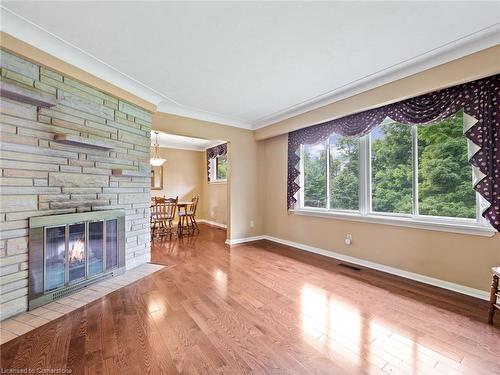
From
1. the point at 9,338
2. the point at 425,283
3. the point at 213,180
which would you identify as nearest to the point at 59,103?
the point at 9,338

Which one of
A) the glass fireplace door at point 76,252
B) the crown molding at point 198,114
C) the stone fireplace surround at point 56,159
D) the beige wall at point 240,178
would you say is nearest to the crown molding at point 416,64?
the crown molding at point 198,114

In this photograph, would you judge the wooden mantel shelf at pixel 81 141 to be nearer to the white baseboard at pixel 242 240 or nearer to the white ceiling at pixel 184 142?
the white baseboard at pixel 242 240

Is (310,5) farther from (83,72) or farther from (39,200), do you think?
(39,200)

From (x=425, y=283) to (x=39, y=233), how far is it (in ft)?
14.1

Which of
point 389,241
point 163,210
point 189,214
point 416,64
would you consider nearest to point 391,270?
point 389,241

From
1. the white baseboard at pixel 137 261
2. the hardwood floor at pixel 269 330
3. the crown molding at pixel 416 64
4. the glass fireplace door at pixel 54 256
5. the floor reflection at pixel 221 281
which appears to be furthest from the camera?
the white baseboard at pixel 137 261

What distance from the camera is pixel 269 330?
194 cm

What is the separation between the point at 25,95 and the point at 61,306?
6.54 feet

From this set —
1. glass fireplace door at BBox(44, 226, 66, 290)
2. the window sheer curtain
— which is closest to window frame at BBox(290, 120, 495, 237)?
the window sheer curtain

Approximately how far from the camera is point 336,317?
7.02ft

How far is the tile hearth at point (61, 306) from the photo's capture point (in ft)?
6.26

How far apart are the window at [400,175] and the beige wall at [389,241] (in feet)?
0.65

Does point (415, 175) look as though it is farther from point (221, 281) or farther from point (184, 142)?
point (184, 142)

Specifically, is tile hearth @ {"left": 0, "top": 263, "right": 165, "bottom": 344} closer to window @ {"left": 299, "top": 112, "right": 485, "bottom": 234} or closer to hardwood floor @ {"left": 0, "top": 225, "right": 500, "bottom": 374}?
hardwood floor @ {"left": 0, "top": 225, "right": 500, "bottom": 374}
